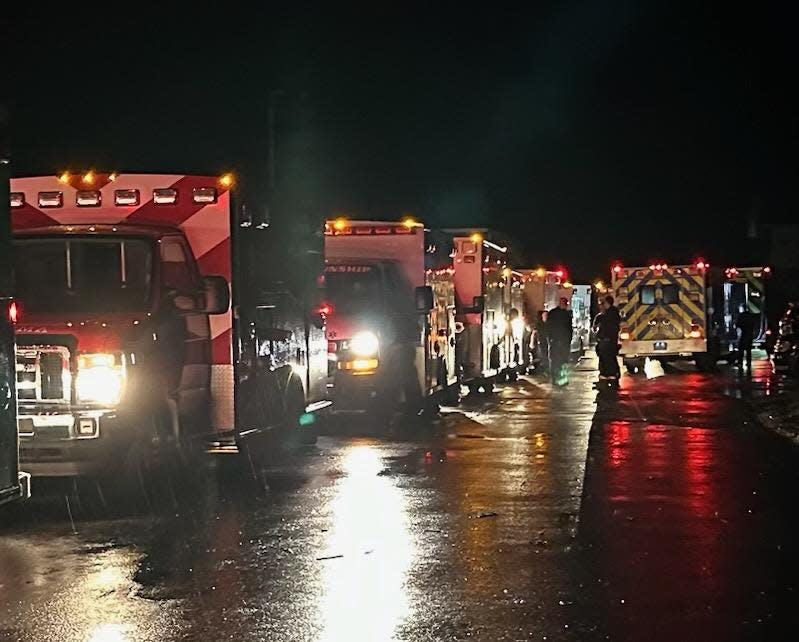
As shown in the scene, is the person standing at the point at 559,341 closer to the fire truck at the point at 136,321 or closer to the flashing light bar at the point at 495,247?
the flashing light bar at the point at 495,247

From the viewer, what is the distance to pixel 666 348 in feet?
107

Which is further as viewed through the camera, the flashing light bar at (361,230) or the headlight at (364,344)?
the flashing light bar at (361,230)

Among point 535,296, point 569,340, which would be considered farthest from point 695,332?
point 569,340

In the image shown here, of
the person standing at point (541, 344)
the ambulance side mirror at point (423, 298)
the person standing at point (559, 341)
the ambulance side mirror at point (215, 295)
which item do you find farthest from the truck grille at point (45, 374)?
the person standing at point (541, 344)

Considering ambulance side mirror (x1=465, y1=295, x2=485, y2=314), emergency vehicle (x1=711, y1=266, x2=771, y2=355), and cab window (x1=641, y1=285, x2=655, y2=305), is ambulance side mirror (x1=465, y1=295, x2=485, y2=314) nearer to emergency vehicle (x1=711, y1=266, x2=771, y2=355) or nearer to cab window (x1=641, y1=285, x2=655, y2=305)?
cab window (x1=641, y1=285, x2=655, y2=305)

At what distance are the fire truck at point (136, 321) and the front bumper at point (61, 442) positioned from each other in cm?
1

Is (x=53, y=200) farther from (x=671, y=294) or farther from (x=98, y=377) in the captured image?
(x=671, y=294)

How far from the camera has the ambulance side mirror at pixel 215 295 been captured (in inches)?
471

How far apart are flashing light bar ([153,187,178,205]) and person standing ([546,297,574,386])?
16580 millimetres

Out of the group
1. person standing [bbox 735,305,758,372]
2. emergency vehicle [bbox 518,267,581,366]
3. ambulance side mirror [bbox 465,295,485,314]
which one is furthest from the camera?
person standing [bbox 735,305,758,372]

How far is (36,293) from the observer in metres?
11.7

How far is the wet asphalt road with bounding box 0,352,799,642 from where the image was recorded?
7.31 m

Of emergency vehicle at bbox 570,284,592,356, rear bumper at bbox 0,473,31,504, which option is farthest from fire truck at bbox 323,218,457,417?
emergency vehicle at bbox 570,284,592,356

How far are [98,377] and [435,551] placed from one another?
3.35m
